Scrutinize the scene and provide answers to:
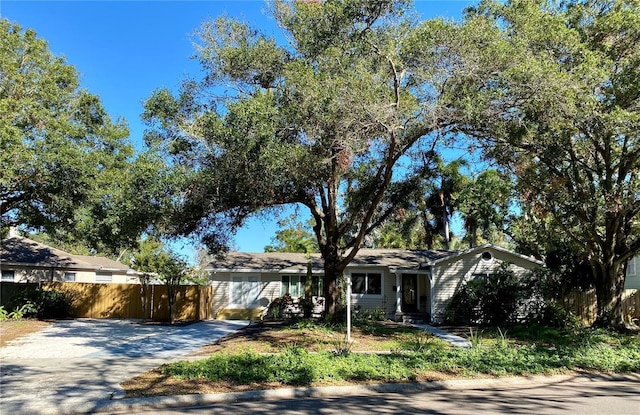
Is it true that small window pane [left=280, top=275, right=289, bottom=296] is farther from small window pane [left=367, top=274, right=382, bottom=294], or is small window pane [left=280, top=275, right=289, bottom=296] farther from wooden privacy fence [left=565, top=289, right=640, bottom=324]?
wooden privacy fence [left=565, top=289, right=640, bottom=324]

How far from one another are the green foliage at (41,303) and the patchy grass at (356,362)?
40.3 feet

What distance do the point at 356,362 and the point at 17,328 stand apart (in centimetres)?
1407

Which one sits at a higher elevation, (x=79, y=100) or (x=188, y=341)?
(x=79, y=100)

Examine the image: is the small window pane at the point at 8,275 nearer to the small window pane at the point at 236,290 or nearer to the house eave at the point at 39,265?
the house eave at the point at 39,265

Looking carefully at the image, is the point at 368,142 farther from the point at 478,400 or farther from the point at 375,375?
the point at 478,400

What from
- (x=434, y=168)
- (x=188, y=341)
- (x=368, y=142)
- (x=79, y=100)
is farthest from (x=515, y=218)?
(x=79, y=100)

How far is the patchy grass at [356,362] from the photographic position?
916 cm

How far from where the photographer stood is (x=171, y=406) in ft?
25.6

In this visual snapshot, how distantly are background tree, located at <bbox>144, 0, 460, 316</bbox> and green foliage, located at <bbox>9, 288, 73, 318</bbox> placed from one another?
12.0m

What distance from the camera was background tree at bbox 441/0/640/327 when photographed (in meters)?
10.7

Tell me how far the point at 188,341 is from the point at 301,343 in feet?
13.3

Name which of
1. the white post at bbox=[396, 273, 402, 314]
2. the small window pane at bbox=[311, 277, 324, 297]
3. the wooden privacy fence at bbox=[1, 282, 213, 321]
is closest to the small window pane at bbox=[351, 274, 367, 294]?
the small window pane at bbox=[311, 277, 324, 297]

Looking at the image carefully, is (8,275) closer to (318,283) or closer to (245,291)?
(245,291)

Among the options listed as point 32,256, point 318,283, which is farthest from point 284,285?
point 32,256
